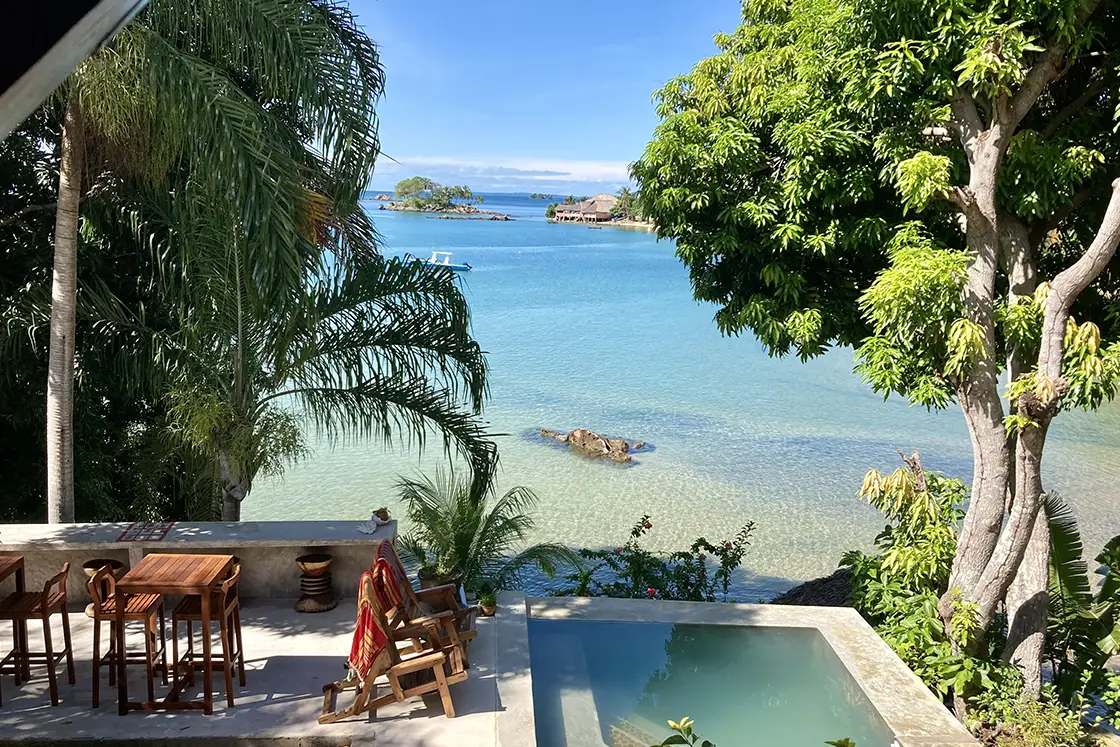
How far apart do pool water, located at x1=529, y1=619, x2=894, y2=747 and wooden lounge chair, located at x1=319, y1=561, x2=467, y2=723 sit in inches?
33.9

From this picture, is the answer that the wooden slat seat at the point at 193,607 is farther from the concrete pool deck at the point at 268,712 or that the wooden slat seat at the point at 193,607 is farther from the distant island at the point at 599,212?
the distant island at the point at 599,212

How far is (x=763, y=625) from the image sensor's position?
276 inches

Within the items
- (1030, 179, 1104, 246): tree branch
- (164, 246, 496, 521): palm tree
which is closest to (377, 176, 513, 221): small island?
(164, 246, 496, 521): palm tree

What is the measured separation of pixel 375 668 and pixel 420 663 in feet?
0.89

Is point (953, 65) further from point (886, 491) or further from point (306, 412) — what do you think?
point (306, 412)

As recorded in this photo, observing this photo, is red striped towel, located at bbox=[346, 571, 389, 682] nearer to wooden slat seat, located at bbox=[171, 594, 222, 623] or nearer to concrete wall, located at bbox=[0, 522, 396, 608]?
wooden slat seat, located at bbox=[171, 594, 222, 623]

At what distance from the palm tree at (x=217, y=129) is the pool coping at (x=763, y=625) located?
10.8ft

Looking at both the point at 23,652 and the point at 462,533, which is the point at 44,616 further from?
the point at 462,533

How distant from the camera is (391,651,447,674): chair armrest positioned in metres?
5.16

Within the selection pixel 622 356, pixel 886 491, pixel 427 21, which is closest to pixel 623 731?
pixel 886 491

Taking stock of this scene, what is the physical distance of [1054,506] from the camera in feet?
28.0

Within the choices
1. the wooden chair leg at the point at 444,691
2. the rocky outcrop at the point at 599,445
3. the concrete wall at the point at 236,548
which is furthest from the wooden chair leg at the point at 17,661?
the rocky outcrop at the point at 599,445

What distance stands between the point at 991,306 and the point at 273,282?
20.8 ft

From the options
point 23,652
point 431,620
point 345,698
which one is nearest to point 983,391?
point 431,620
